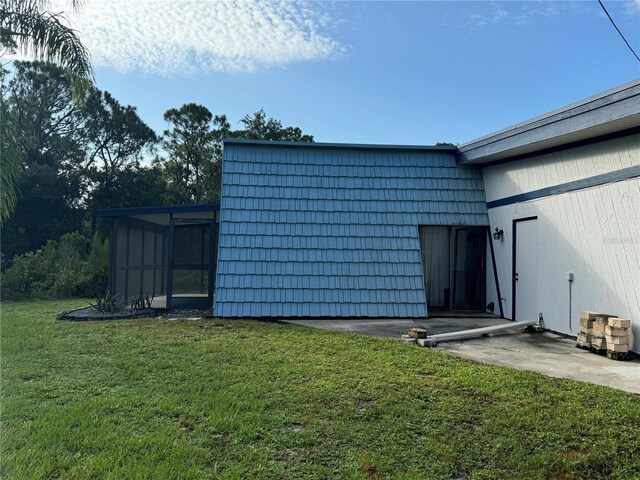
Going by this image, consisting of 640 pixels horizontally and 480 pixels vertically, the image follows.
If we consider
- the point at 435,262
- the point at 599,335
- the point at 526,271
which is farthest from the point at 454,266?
the point at 599,335

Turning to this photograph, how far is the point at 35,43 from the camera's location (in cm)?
669

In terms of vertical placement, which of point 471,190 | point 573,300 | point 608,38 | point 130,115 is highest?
point 130,115

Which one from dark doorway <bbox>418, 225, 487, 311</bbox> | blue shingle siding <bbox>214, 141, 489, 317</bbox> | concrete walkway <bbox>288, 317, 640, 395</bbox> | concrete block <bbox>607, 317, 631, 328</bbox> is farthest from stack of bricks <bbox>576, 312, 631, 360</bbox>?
dark doorway <bbox>418, 225, 487, 311</bbox>

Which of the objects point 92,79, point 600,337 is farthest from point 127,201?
point 600,337

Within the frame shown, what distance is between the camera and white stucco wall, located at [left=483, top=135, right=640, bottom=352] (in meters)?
6.05

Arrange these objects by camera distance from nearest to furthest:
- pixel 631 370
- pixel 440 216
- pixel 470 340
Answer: pixel 631 370 < pixel 470 340 < pixel 440 216

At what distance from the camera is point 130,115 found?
88.9 ft

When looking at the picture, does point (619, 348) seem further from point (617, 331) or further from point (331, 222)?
point (331, 222)

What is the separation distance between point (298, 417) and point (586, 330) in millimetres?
4791

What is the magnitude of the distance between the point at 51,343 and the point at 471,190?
27.4 feet

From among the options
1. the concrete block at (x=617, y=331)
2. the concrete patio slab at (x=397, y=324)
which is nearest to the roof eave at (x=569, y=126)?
the concrete block at (x=617, y=331)

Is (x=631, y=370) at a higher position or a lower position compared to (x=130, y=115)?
lower

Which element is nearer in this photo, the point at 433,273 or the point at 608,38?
the point at 608,38

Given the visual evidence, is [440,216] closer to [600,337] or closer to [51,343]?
[600,337]
